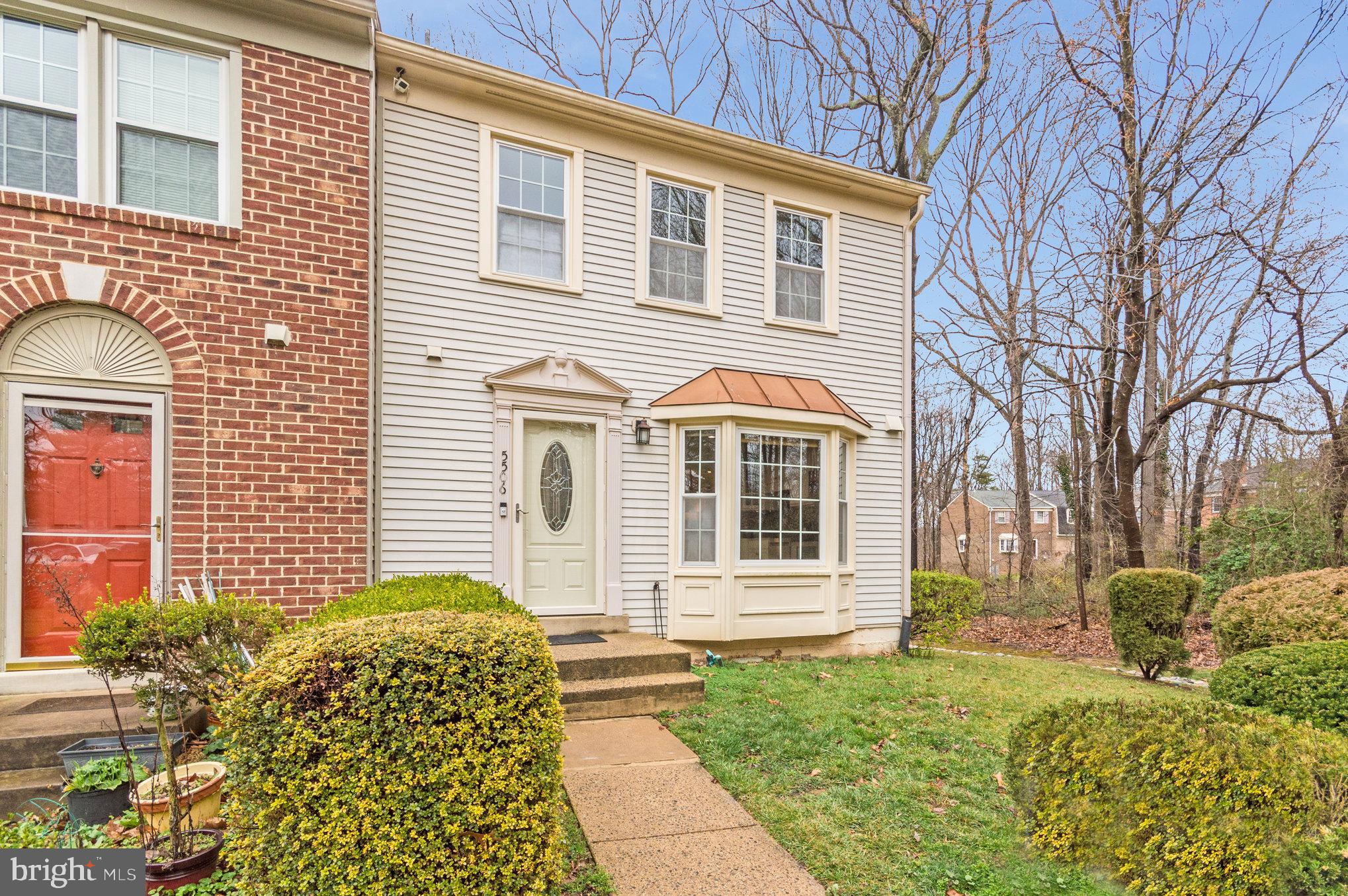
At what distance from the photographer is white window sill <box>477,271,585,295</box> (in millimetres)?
6379

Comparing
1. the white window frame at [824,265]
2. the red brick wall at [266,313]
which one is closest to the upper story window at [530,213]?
the red brick wall at [266,313]

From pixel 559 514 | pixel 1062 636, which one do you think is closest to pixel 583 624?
pixel 559 514

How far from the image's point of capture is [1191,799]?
243cm

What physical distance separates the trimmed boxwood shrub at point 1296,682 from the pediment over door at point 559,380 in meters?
5.36

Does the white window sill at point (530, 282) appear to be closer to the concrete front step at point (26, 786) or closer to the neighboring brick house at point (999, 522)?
the concrete front step at point (26, 786)

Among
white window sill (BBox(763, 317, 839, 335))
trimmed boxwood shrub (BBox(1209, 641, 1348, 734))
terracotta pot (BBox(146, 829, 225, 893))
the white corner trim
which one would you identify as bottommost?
terracotta pot (BBox(146, 829, 225, 893))

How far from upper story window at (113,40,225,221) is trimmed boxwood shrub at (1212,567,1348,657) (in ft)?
29.8

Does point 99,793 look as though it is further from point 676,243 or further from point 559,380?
point 676,243

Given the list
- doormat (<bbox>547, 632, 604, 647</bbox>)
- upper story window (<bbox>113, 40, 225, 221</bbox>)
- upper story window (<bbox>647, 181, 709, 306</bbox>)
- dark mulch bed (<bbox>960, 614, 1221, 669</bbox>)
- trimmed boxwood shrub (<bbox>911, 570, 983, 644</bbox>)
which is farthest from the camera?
dark mulch bed (<bbox>960, 614, 1221, 669</bbox>)

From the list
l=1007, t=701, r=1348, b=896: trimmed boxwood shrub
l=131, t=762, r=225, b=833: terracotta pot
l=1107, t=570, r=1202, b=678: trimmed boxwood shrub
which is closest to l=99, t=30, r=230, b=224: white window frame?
l=131, t=762, r=225, b=833: terracotta pot

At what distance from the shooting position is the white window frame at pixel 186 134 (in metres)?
4.59

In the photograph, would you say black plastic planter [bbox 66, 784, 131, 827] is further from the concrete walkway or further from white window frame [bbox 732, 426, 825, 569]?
white window frame [bbox 732, 426, 825, 569]

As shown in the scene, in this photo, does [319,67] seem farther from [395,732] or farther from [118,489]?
[395,732]

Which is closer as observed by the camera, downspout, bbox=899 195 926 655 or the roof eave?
the roof eave
